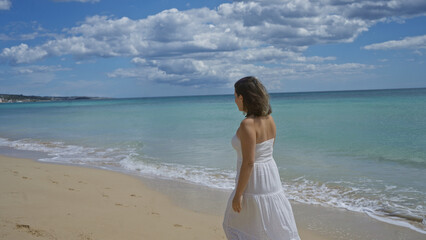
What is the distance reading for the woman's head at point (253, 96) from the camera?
287cm

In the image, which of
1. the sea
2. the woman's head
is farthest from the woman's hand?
the sea

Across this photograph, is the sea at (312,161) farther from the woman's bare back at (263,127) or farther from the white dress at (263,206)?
the woman's bare back at (263,127)

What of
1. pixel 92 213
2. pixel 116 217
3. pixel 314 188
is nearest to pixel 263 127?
pixel 116 217

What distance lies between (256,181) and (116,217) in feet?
10.4

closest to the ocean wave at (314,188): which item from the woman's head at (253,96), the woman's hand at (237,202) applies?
the woman's hand at (237,202)

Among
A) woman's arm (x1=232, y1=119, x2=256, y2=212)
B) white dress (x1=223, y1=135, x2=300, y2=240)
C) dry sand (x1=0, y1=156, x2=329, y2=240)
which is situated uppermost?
woman's arm (x1=232, y1=119, x2=256, y2=212)

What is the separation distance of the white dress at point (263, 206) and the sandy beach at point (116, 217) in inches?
80.3

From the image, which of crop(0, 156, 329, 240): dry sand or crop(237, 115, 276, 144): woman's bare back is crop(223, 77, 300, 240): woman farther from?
crop(0, 156, 329, 240): dry sand

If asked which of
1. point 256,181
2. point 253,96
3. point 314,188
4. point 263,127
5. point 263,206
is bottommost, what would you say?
point 314,188

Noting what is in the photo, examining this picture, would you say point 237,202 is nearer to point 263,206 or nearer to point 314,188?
point 263,206

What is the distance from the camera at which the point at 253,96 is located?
113 inches

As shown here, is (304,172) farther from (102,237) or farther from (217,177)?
(102,237)

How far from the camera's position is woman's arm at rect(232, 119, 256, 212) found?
9.21 feet

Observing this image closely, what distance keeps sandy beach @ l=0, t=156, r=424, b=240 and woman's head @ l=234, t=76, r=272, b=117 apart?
8.75 ft
